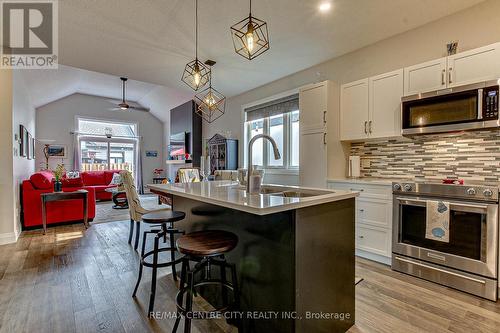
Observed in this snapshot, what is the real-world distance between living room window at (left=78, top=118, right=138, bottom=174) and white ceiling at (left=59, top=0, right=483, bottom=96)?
18.8 ft

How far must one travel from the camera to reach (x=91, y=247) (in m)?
3.41

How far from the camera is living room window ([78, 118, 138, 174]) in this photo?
341 inches

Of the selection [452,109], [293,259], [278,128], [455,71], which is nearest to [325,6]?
[455,71]

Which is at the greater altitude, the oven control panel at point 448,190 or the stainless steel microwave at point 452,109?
the stainless steel microwave at point 452,109

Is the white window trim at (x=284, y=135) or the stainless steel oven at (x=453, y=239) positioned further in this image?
the white window trim at (x=284, y=135)

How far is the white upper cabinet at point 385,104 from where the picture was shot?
2.85m

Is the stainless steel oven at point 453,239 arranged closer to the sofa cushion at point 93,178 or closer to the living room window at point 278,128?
the living room window at point 278,128

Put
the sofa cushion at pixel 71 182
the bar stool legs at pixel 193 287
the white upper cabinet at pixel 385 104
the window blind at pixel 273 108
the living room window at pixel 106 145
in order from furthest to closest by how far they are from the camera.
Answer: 1. the living room window at pixel 106 145
2. the sofa cushion at pixel 71 182
3. the window blind at pixel 273 108
4. the white upper cabinet at pixel 385 104
5. the bar stool legs at pixel 193 287

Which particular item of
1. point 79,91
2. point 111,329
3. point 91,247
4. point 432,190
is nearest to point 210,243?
point 111,329

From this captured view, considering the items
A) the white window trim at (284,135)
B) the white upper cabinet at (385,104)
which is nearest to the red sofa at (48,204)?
the white window trim at (284,135)

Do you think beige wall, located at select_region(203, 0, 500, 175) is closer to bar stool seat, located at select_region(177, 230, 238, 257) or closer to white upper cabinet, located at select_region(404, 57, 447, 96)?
white upper cabinet, located at select_region(404, 57, 447, 96)

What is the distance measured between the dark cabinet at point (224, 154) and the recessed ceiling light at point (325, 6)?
332 centimetres

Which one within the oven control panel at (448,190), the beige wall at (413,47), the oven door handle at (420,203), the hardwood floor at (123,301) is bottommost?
the hardwood floor at (123,301)

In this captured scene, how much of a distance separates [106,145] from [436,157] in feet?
32.3
